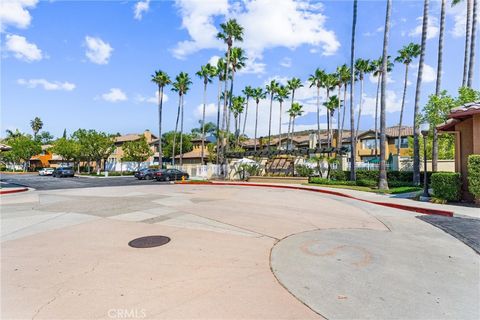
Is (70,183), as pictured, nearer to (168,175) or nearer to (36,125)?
(168,175)

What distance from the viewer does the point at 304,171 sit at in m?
26.9

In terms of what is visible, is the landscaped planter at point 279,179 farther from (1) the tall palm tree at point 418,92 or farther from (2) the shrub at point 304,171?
(1) the tall palm tree at point 418,92

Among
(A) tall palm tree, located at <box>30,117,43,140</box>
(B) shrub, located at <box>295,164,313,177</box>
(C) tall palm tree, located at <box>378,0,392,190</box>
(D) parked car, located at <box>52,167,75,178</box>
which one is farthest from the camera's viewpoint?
(A) tall palm tree, located at <box>30,117,43,140</box>

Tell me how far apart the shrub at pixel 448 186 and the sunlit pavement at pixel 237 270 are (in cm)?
525

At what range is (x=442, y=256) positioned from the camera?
18.3ft

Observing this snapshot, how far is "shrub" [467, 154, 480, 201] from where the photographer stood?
439 inches

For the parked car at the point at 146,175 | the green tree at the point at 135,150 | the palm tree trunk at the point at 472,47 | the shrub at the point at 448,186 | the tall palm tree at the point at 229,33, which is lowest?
the parked car at the point at 146,175

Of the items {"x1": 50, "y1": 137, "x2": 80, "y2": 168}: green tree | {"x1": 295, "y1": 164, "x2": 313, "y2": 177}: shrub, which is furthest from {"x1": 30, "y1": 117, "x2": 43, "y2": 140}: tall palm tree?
{"x1": 295, "y1": 164, "x2": 313, "y2": 177}: shrub

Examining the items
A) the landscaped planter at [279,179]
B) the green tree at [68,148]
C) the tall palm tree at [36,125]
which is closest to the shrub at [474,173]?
the landscaped planter at [279,179]

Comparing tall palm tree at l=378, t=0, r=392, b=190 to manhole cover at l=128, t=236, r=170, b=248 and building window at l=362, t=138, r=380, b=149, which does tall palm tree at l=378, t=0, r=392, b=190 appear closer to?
manhole cover at l=128, t=236, r=170, b=248

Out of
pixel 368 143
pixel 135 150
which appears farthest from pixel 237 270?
pixel 368 143

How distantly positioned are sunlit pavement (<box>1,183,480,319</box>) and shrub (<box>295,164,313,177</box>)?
1802 centimetres

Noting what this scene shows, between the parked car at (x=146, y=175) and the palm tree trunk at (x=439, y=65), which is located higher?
the palm tree trunk at (x=439, y=65)

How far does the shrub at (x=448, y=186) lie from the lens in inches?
485
